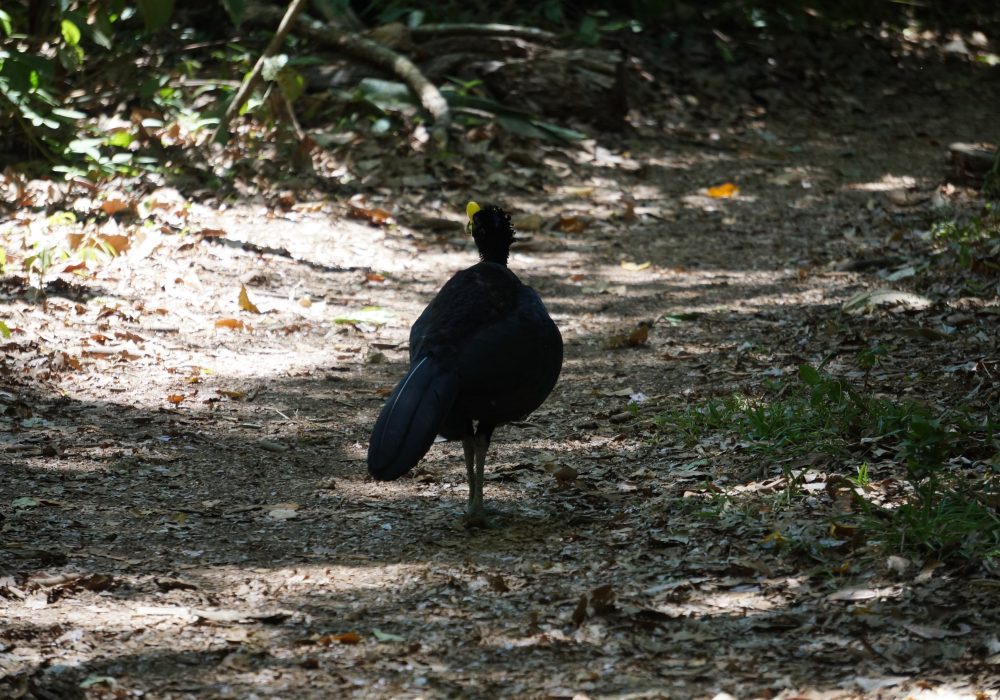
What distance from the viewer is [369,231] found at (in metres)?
8.48

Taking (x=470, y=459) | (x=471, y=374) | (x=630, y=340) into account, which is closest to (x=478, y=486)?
(x=470, y=459)

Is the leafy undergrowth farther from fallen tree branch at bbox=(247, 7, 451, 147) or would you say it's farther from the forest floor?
fallen tree branch at bbox=(247, 7, 451, 147)

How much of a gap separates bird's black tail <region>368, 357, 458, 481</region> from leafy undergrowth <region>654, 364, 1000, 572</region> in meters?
1.12

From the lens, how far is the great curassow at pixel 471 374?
3.67 m

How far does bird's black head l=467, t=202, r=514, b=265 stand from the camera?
469 centimetres

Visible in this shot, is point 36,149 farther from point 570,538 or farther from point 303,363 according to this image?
point 570,538

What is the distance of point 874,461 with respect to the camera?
4.15 meters

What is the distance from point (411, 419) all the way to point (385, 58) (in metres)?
7.36

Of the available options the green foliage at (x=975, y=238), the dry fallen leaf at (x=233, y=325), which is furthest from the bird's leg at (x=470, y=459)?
the green foliage at (x=975, y=238)

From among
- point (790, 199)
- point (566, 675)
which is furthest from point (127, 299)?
point (790, 199)

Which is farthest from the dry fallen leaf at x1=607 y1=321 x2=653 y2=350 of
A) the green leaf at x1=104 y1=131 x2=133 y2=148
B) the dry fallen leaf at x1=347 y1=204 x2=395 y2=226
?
the green leaf at x1=104 y1=131 x2=133 y2=148

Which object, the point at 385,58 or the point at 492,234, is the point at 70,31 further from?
the point at 492,234

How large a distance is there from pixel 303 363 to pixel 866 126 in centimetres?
799

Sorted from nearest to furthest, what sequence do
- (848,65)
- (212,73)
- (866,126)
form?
(212,73)
(866,126)
(848,65)
